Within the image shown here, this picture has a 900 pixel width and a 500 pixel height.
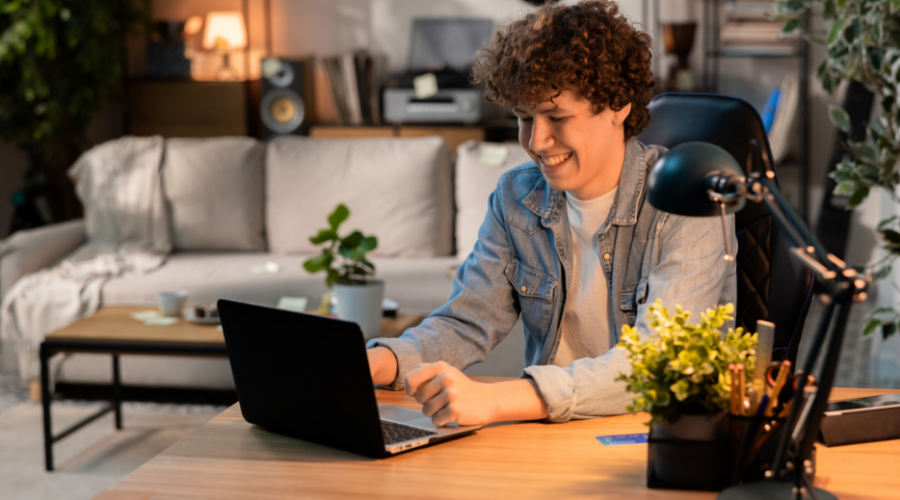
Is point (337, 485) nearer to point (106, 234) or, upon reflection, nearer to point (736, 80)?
point (106, 234)

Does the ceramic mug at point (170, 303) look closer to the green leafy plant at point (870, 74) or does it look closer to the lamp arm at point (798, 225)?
the green leafy plant at point (870, 74)

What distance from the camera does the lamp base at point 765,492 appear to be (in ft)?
2.50

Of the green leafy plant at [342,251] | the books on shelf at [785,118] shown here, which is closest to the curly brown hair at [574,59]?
the green leafy plant at [342,251]

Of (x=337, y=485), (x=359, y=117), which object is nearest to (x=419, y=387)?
(x=337, y=485)

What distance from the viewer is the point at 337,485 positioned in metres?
0.88

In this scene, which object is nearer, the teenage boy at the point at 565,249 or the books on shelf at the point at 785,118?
the teenage boy at the point at 565,249

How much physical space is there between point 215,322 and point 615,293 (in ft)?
5.47

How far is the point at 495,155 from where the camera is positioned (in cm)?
344

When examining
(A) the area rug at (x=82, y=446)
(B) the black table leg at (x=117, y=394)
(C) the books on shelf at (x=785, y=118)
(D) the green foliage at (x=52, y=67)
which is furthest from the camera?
(C) the books on shelf at (x=785, y=118)

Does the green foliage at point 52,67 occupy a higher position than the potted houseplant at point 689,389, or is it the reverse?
the green foliage at point 52,67

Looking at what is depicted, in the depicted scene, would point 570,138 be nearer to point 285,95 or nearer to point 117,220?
point 117,220

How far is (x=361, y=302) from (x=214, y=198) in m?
1.45

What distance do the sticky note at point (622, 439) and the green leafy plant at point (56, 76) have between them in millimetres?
3902

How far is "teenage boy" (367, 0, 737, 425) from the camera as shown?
1064 millimetres
